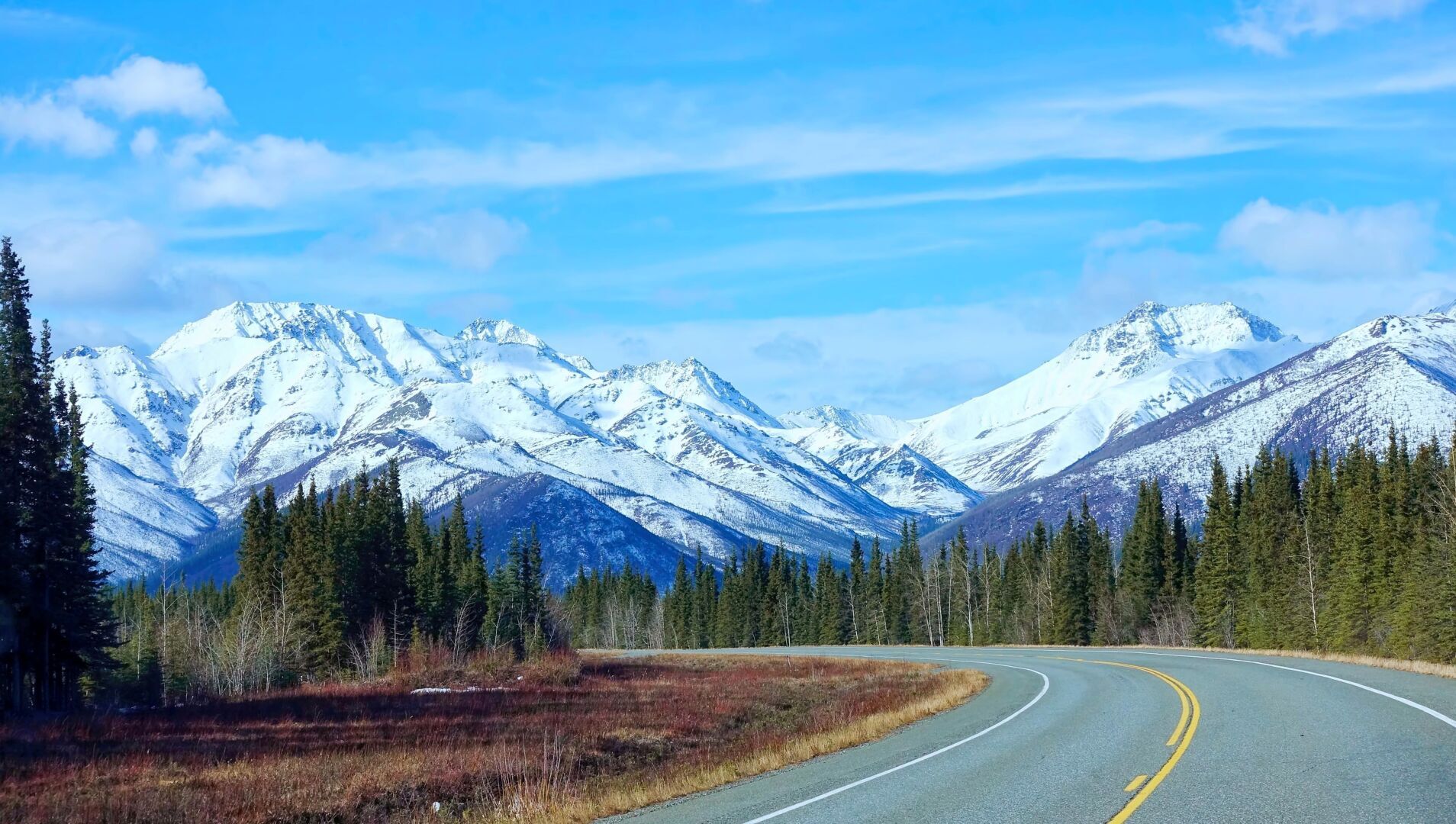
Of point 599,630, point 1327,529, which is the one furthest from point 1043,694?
point 599,630

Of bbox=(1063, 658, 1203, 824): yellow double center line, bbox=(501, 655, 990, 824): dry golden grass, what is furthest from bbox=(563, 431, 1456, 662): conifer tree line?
bbox=(501, 655, 990, 824): dry golden grass

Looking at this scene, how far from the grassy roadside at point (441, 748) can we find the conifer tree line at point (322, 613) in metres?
14.5

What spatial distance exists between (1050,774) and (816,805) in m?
3.46

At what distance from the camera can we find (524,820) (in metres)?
16.6

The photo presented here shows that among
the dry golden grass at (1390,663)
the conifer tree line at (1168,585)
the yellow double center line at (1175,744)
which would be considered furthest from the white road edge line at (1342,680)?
the conifer tree line at (1168,585)

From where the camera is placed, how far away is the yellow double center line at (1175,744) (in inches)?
524

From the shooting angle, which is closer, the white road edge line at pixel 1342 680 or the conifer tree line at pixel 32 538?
the white road edge line at pixel 1342 680

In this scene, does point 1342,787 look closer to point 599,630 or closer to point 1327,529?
point 1327,529

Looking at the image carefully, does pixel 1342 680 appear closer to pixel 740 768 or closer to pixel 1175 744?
pixel 1175 744

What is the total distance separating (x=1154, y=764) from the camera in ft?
52.9

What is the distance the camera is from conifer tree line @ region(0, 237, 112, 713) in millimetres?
46344

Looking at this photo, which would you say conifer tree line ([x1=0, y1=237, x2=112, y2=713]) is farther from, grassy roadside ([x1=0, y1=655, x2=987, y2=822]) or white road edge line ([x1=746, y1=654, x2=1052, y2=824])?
white road edge line ([x1=746, y1=654, x2=1052, y2=824])

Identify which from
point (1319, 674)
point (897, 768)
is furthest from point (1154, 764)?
point (1319, 674)

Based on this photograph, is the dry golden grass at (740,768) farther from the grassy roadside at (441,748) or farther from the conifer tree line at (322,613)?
the conifer tree line at (322,613)
